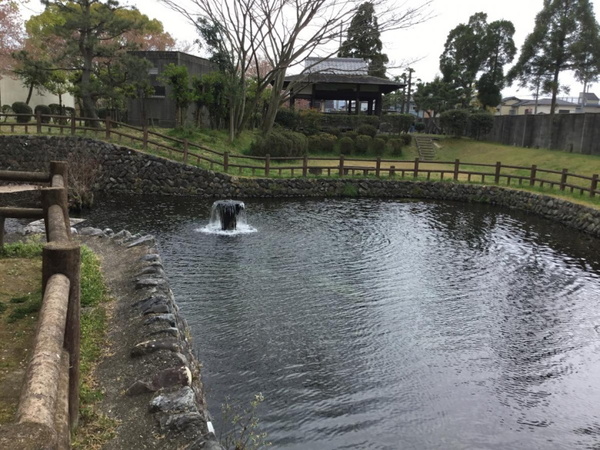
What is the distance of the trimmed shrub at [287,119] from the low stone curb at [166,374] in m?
26.7

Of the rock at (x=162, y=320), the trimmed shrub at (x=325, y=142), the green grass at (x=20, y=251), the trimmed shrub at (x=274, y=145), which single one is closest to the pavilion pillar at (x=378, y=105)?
the trimmed shrub at (x=325, y=142)

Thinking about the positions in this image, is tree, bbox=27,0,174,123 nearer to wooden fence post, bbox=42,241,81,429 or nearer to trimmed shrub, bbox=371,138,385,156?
trimmed shrub, bbox=371,138,385,156

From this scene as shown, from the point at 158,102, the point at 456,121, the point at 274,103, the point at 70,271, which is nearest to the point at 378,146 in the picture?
the point at 274,103

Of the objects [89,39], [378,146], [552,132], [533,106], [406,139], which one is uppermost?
[533,106]

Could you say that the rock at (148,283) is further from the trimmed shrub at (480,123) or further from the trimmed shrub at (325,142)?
the trimmed shrub at (480,123)

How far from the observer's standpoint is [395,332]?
7188 millimetres

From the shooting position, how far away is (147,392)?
12.8 ft

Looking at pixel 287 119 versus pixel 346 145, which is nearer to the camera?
pixel 346 145

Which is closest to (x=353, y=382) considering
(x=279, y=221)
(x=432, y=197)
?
(x=279, y=221)

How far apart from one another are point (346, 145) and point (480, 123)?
11647 millimetres

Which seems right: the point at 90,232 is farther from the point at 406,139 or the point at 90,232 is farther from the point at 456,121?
the point at 456,121

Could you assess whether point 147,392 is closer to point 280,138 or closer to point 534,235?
point 534,235

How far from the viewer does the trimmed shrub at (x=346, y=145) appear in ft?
98.5

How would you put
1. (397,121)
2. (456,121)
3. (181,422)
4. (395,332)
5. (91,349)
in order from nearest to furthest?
(181,422) < (91,349) < (395,332) < (397,121) < (456,121)
